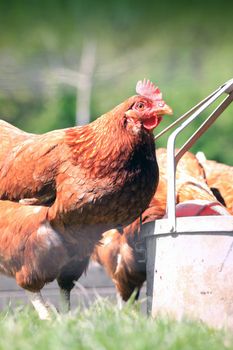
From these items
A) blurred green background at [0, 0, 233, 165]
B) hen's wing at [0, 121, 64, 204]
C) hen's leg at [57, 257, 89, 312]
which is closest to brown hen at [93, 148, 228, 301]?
hen's leg at [57, 257, 89, 312]

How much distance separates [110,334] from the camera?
1470 millimetres

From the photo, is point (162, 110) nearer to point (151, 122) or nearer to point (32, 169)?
point (151, 122)

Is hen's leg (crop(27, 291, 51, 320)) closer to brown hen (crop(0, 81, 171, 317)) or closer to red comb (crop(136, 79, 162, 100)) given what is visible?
brown hen (crop(0, 81, 171, 317))

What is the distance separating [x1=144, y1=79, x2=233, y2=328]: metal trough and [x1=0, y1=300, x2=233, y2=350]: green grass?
0.55 ft

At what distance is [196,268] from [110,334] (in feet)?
1.63

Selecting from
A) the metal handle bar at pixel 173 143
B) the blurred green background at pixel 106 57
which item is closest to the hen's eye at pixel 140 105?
the metal handle bar at pixel 173 143

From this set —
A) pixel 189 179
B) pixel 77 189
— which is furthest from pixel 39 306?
pixel 189 179

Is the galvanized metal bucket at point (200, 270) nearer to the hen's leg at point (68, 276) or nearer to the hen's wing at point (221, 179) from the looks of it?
the hen's leg at point (68, 276)

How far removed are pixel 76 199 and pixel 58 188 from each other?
0.11m

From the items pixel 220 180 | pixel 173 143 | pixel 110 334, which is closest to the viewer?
pixel 110 334

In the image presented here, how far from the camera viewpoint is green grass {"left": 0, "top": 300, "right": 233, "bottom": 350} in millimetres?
1380

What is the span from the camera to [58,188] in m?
2.15

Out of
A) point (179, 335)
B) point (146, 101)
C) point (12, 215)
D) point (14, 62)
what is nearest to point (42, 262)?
point (12, 215)

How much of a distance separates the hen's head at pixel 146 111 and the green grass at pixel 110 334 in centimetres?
63
